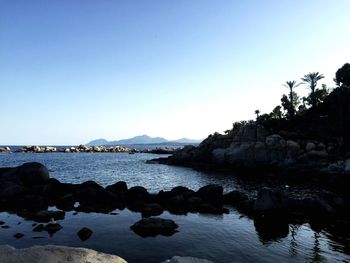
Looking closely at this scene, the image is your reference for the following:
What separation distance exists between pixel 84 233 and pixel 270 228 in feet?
48.6

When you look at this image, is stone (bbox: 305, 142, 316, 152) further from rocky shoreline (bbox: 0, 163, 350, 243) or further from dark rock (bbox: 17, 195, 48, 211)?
dark rock (bbox: 17, 195, 48, 211)

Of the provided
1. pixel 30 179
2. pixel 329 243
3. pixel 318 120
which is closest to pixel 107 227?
pixel 329 243

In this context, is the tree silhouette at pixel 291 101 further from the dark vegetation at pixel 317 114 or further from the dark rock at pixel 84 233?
the dark rock at pixel 84 233

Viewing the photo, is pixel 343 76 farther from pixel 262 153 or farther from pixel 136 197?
pixel 136 197

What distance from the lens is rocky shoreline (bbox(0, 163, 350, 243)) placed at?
29928mm

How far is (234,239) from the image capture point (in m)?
25.8

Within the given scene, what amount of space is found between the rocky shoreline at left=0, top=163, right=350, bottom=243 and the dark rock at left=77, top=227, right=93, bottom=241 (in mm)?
98

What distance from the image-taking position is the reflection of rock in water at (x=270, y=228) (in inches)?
1043

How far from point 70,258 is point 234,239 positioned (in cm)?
1409

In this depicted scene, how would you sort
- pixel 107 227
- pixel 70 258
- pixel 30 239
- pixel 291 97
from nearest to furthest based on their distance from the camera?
pixel 70 258 < pixel 30 239 < pixel 107 227 < pixel 291 97

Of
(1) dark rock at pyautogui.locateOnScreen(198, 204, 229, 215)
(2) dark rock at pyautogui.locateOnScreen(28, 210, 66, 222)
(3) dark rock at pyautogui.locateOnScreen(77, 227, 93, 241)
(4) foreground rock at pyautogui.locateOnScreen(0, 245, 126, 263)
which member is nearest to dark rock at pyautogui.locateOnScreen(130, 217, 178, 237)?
(3) dark rock at pyautogui.locateOnScreen(77, 227, 93, 241)

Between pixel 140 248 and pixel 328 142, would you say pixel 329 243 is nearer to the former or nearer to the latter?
pixel 140 248

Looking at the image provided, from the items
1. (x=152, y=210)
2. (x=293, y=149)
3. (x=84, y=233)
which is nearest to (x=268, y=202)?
(x=152, y=210)

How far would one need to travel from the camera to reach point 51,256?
15.1 metres
